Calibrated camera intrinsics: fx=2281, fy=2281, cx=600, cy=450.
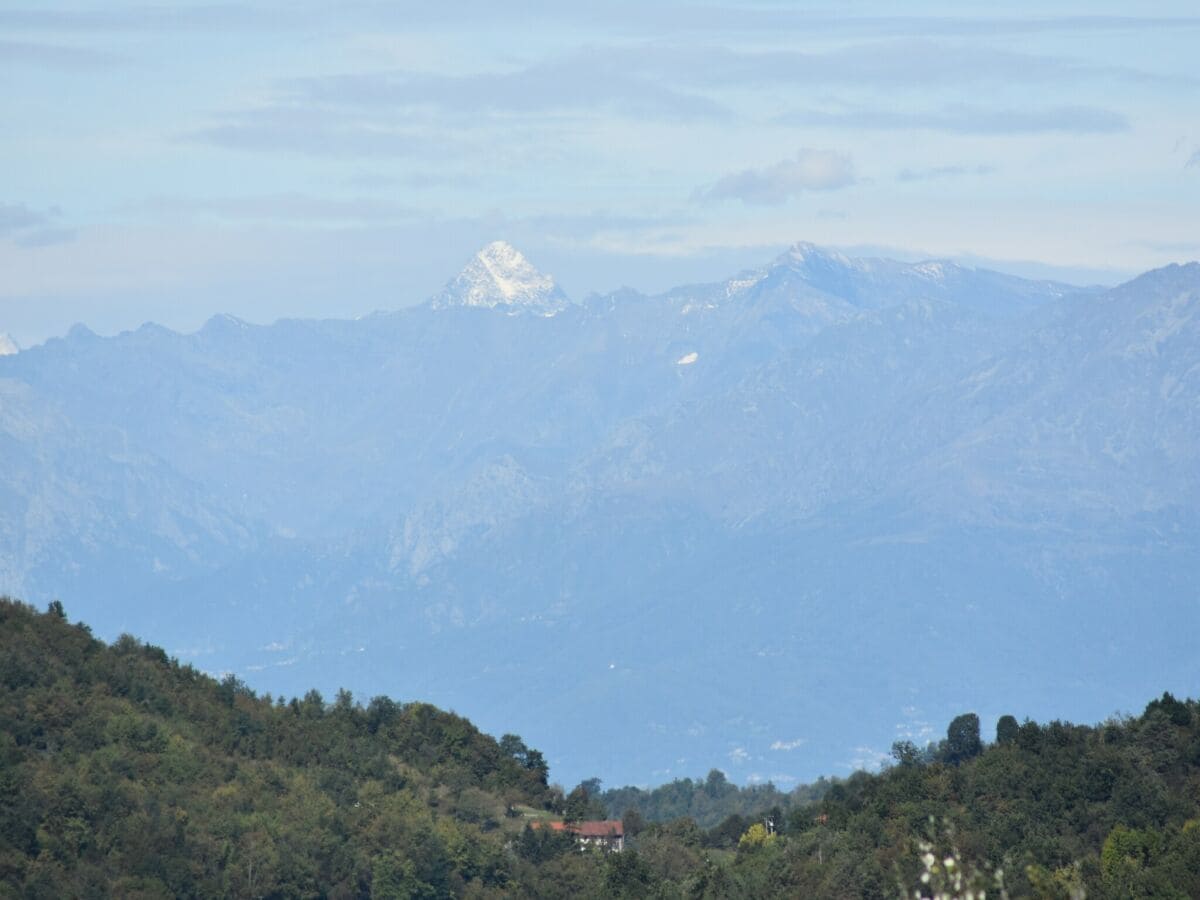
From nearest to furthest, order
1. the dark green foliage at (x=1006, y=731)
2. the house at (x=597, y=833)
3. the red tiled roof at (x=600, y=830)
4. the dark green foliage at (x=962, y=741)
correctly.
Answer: the house at (x=597, y=833) < the dark green foliage at (x=1006, y=731) < the red tiled roof at (x=600, y=830) < the dark green foliage at (x=962, y=741)

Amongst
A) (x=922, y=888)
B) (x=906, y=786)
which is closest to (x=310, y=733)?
(x=906, y=786)

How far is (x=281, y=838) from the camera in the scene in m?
110

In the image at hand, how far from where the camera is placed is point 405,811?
121 metres

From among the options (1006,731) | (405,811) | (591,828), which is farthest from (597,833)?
(1006,731)

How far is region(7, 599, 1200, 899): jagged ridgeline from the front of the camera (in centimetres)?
9869

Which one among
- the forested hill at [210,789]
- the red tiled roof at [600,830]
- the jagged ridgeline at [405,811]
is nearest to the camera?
the jagged ridgeline at [405,811]

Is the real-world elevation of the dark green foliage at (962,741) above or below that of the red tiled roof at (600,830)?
above

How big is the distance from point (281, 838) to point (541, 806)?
28.0 metres

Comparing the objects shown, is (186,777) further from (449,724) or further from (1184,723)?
(1184,723)

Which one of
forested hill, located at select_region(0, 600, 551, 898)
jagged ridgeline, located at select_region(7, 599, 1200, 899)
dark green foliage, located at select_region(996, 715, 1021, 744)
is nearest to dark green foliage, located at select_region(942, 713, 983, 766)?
dark green foliage, located at select_region(996, 715, 1021, 744)

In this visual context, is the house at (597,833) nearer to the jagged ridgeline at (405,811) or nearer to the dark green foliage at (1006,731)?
the jagged ridgeline at (405,811)

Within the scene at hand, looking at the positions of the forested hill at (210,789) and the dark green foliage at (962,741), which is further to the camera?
the dark green foliage at (962,741)

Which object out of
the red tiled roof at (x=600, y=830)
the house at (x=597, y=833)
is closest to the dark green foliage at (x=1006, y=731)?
the house at (x=597, y=833)

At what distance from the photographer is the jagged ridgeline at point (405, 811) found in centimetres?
9869
